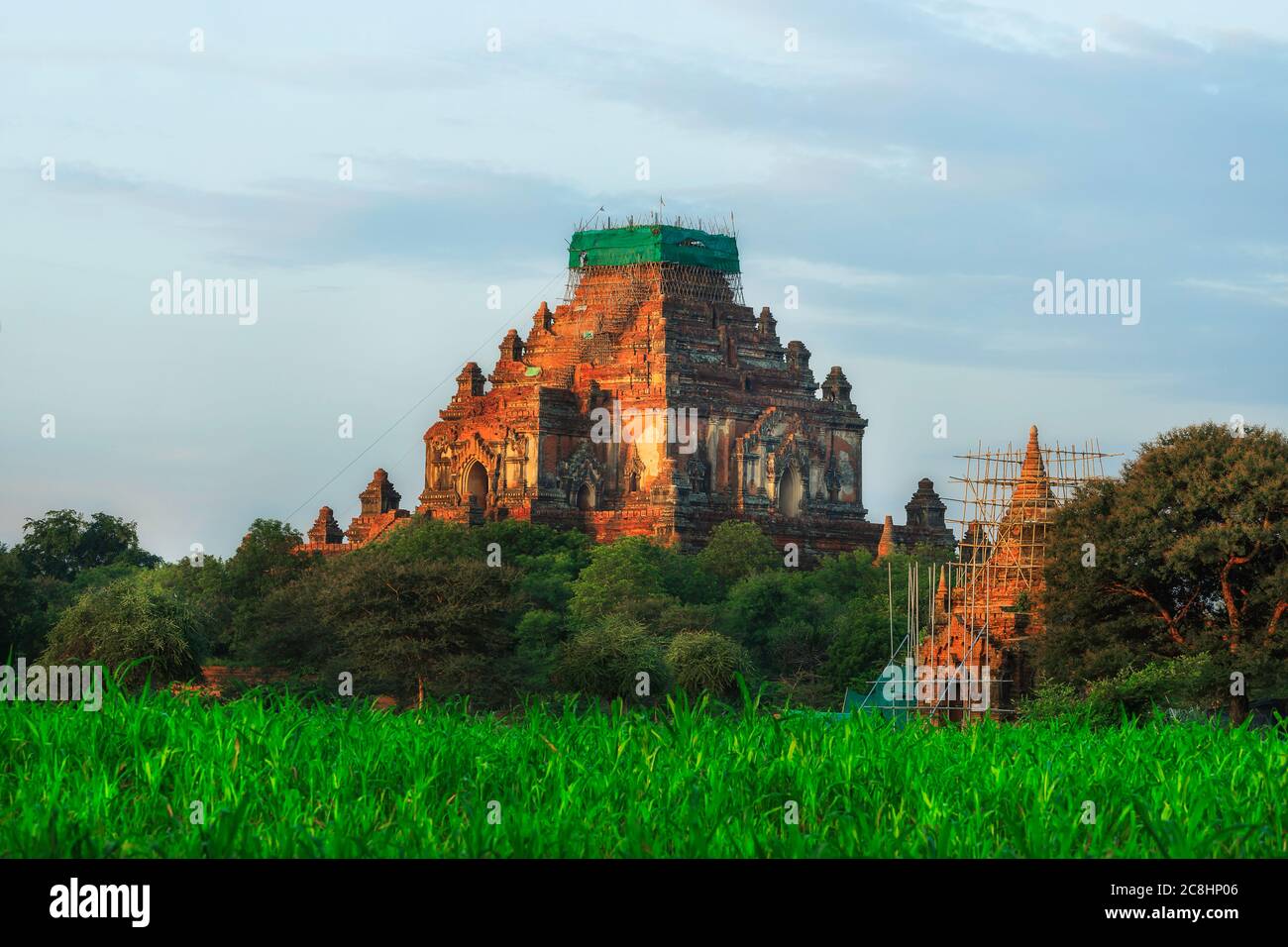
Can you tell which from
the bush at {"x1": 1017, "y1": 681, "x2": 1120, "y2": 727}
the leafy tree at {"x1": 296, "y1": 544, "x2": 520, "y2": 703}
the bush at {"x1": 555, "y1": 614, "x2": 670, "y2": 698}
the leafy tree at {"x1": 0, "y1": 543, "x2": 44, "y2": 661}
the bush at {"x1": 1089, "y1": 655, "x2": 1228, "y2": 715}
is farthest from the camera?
the leafy tree at {"x1": 0, "y1": 543, "x2": 44, "y2": 661}

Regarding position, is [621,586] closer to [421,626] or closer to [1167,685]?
[421,626]

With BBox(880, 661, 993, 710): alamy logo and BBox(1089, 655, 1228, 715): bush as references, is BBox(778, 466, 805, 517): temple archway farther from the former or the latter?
BBox(1089, 655, 1228, 715): bush

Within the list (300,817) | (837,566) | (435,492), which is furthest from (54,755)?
(435,492)

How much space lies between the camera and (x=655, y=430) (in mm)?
91812

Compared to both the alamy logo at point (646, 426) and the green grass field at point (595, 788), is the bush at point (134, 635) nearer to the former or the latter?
the green grass field at point (595, 788)

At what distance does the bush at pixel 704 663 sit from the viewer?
5416cm

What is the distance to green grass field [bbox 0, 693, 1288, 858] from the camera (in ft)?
48.0

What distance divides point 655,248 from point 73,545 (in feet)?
95.1

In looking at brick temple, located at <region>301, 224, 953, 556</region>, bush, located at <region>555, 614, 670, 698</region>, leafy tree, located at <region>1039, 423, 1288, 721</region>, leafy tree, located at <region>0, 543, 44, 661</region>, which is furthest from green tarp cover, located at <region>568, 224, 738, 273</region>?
leafy tree, located at <region>1039, 423, 1288, 721</region>

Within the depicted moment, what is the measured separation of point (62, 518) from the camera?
330 ft
